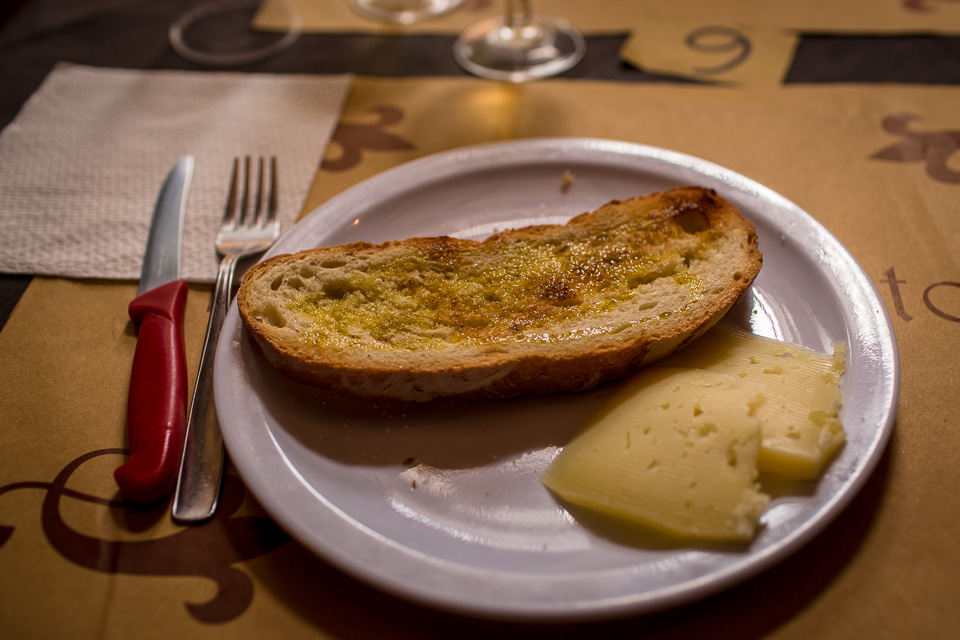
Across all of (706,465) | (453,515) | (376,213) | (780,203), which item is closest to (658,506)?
(706,465)

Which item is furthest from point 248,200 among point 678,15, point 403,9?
point 678,15

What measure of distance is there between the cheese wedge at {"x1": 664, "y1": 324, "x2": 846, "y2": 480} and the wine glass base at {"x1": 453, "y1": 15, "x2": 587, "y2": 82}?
72.6 inches

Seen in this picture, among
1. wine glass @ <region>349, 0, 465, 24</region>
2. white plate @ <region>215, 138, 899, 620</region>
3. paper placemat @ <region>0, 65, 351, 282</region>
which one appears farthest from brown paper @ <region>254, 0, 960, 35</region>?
white plate @ <region>215, 138, 899, 620</region>

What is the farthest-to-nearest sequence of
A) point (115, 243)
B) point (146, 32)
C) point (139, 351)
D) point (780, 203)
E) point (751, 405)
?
point (146, 32), point (115, 243), point (780, 203), point (139, 351), point (751, 405)

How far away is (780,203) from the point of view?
2.16m

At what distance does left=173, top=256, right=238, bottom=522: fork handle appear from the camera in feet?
5.23

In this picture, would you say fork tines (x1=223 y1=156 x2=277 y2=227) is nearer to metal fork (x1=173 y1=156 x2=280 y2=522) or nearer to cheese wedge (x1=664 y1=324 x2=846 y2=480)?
metal fork (x1=173 y1=156 x2=280 y2=522)

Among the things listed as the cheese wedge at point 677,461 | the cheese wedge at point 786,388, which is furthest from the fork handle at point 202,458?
the cheese wedge at point 786,388

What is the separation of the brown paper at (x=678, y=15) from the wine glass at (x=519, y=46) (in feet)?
0.42

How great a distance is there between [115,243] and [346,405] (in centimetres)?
124

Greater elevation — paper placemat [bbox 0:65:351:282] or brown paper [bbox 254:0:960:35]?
brown paper [bbox 254:0:960:35]

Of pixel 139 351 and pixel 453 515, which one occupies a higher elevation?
pixel 139 351

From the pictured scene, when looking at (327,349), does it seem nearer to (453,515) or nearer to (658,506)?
(453,515)

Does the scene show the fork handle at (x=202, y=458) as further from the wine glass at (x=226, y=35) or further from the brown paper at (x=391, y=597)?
the wine glass at (x=226, y=35)
